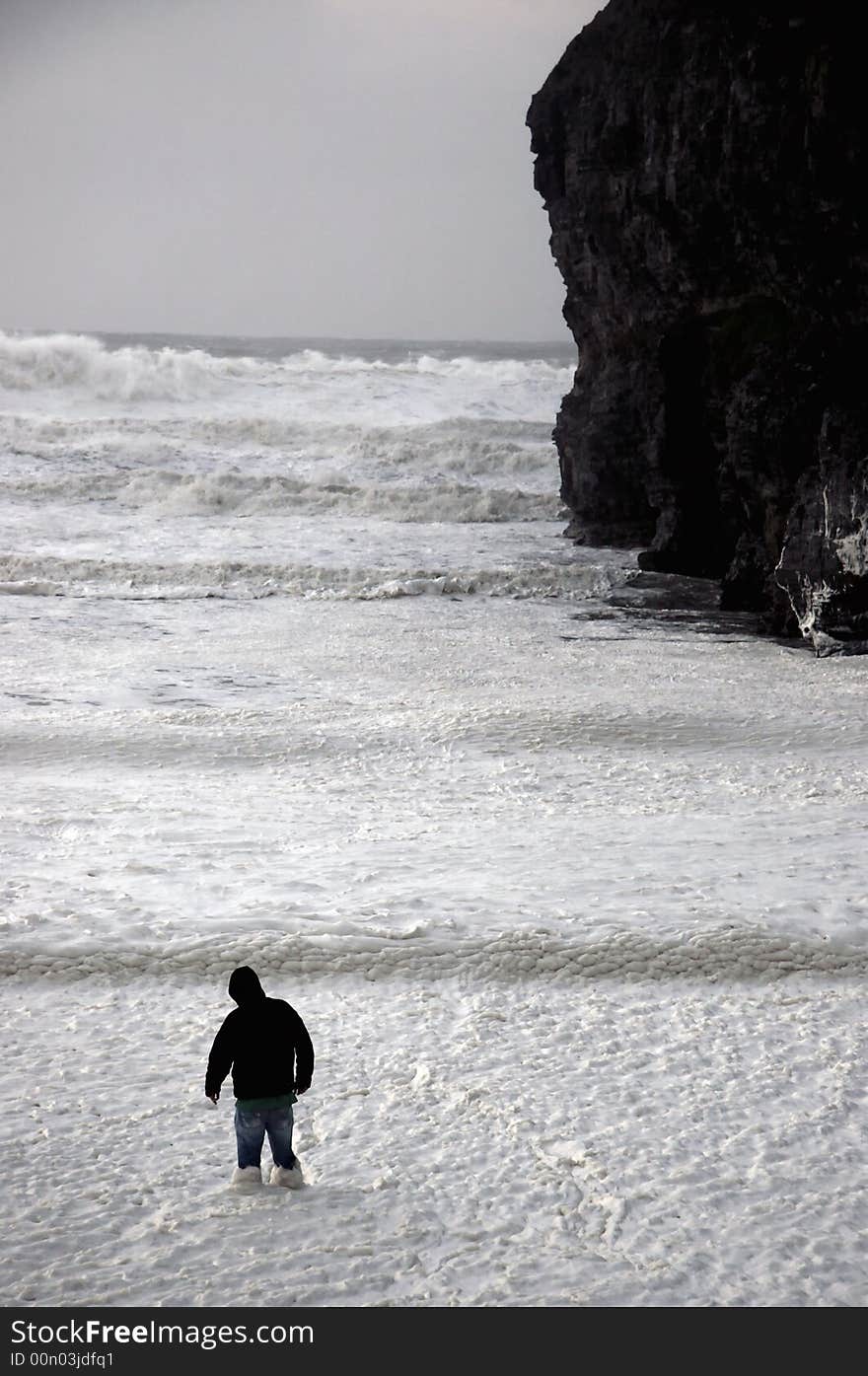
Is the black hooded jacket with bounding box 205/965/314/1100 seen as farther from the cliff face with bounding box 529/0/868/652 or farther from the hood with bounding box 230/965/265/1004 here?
the cliff face with bounding box 529/0/868/652

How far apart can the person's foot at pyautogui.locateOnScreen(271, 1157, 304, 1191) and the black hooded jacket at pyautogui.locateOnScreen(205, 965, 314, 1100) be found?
647 millimetres

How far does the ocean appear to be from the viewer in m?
5.84

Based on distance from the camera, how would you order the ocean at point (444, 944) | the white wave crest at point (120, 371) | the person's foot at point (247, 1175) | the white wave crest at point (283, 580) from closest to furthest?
the ocean at point (444, 944) → the person's foot at point (247, 1175) → the white wave crest at point (283, 580) → the white wave crest at point (120, 371)

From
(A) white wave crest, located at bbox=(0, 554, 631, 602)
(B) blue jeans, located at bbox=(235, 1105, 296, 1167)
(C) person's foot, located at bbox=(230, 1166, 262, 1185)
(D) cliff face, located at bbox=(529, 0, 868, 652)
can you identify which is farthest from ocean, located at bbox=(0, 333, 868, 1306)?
(D) cliff face, located at bbox=(529, 0, 868, 652)

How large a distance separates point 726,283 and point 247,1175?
2180 cm

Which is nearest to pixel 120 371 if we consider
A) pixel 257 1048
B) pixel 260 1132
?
pixel 260 1132

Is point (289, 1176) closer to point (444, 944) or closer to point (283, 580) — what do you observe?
point (444, 944)

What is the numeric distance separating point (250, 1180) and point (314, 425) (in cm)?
4138

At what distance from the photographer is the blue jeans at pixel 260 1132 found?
5.66 m

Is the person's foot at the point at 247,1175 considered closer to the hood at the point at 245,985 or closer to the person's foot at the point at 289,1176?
the person's foot at the point at 289,1176

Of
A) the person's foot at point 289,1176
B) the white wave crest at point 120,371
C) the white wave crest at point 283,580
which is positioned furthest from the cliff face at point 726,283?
the white wave crest at point 120,371

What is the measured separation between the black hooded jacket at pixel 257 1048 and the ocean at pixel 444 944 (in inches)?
30.4

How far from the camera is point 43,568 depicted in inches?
1024

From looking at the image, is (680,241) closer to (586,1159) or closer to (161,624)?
(161,624)
